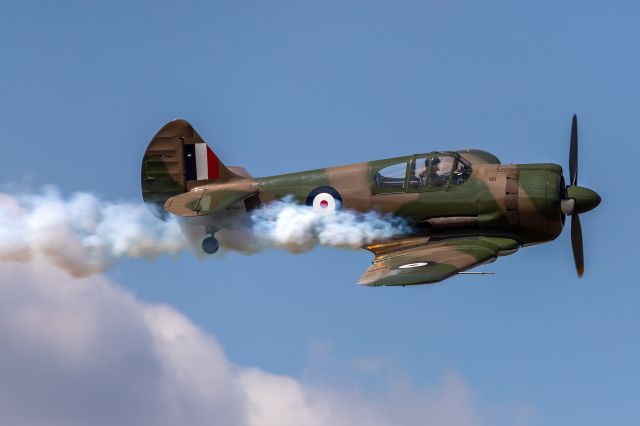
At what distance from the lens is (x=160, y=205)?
38094 millimetres

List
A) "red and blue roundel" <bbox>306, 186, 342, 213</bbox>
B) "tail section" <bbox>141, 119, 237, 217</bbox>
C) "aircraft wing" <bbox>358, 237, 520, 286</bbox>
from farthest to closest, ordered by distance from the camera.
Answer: "tail section" <bbox>141, 119, 237, 217</bbox> → "red and blue roundel" <bbox>306, 186, 342, 213</bbox> → "aircraft wing" <bbox>358, 237, 520, 286</bbox>

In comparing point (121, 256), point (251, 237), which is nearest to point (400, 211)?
point (251, 237)

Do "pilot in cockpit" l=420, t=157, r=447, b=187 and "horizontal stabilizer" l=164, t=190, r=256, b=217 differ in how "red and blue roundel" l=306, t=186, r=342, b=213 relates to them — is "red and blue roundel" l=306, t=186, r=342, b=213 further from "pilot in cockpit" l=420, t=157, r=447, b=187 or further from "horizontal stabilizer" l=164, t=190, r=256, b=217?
"pilot in cockpit" l=420, t=157, r=447, b=187

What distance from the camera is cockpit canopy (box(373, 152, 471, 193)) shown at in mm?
35594

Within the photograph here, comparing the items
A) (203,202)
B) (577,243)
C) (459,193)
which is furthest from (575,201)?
(203,202)

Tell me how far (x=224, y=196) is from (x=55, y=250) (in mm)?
3940

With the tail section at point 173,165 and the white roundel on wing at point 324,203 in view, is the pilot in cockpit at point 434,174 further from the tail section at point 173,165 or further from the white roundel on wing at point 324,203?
the tail section at point 173,165

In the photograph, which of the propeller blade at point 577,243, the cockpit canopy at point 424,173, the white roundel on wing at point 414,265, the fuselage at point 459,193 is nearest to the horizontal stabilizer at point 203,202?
the fuselage at point 459,193

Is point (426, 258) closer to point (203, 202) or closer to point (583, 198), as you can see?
point (583, 198)

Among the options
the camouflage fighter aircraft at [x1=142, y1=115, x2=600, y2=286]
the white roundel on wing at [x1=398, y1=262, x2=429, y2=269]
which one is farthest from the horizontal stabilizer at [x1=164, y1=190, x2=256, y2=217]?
the white roundel on wing at [x1=398, y1=262, x2=429, y2=269]

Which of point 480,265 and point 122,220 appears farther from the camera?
point 122,220

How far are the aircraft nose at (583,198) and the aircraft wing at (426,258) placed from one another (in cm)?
131

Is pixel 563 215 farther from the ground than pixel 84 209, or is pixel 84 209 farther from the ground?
pixel 84 209

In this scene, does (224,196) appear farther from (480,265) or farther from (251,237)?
(480,265)
